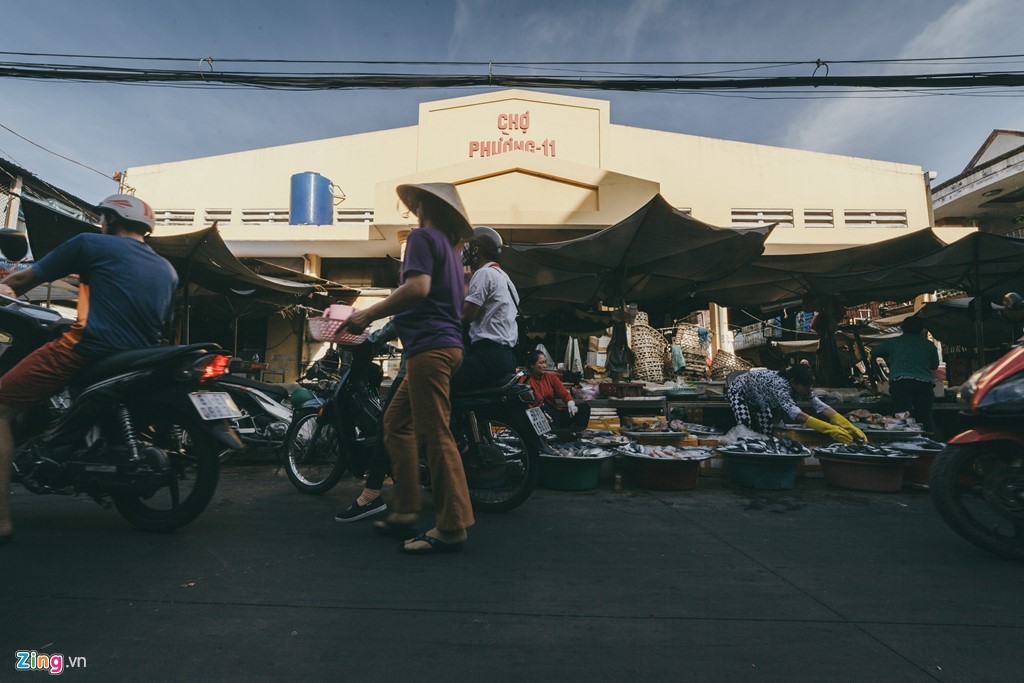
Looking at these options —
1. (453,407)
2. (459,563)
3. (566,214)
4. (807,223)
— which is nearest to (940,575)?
(459,563)

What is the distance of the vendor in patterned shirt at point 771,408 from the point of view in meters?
5.08

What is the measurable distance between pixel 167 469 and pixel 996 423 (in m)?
4.32

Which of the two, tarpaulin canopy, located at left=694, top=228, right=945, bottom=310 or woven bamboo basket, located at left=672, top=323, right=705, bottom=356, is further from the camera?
woven bamboo basket, located at left=672, top=323, right=705, bottom=356

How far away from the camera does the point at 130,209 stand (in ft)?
9.78

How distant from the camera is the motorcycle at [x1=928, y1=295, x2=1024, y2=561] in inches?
109

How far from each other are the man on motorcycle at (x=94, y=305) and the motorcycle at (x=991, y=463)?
4.37 meters

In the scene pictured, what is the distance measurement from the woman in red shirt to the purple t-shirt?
3.15 m

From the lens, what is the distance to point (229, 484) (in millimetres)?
4477

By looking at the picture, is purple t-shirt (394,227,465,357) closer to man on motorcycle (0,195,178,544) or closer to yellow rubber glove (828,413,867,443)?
man on motorcycle (0,195,178,544)

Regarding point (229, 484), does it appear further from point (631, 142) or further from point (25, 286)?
point (631, 142)

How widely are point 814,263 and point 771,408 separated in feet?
13.4

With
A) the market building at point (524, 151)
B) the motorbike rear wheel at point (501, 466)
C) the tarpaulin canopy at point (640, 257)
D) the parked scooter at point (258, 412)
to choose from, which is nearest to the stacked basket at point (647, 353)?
the tarpaulin canopy at point (640, 257)

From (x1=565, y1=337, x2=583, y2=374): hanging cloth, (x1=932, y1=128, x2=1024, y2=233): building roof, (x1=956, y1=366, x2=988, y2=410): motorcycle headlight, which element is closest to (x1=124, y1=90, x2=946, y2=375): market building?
(x1=565, y1=337, x2=583, y2=374): hanging cloth

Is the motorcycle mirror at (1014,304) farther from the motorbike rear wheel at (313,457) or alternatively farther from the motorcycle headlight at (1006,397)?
the motorbike rear wheel at (313,457)
